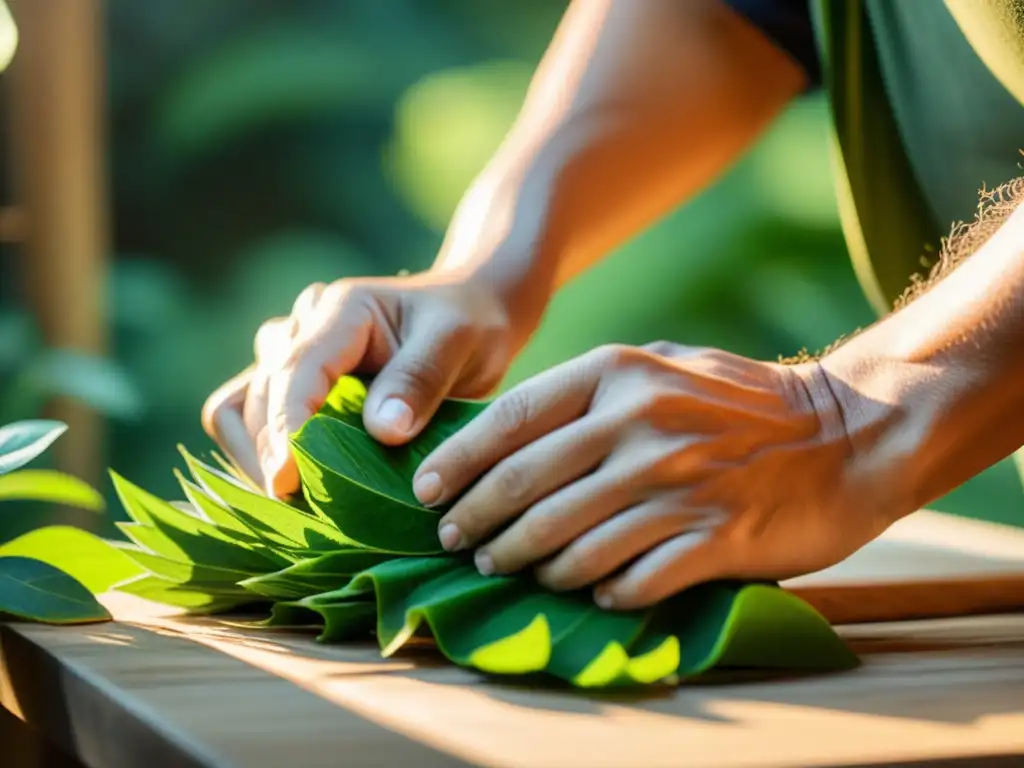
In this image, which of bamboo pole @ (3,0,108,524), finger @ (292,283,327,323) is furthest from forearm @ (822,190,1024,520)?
bamboo pole @ (3,0,108,524)

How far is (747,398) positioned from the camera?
0.64 meters

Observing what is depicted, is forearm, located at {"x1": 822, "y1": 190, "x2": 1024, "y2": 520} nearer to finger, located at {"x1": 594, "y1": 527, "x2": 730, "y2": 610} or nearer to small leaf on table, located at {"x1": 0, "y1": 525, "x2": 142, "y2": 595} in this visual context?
finger, located at {"x1": 594, "y1": 527, "x2": 730, "y2": 610}

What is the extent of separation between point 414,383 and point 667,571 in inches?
7.9

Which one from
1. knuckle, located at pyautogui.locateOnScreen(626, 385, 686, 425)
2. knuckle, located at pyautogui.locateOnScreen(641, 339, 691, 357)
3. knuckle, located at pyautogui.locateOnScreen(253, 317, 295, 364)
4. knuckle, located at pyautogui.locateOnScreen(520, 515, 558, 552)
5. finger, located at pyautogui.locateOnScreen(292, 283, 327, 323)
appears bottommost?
knuckle, located at pyautogui.locateOnScreen(520, 515, 558, 552)

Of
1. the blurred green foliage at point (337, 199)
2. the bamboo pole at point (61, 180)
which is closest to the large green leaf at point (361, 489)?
the bamboo pole at point (61, 180)

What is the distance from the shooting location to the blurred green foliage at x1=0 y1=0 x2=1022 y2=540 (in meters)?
2.60

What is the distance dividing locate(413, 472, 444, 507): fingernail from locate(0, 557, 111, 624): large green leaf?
16 centimetres

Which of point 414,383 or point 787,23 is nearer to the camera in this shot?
point 414,383

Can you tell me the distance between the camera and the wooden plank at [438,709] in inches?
16.4

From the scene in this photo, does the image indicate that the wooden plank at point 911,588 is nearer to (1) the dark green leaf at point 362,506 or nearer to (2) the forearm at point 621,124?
(1) the dark green leaf at point 362,506

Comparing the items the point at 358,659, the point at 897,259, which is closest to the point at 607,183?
the point at 897,259

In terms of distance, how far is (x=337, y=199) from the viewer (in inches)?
107

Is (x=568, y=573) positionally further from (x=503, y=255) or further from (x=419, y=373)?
(x=503, y=255)

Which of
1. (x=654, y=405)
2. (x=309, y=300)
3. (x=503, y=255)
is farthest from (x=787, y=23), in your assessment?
(x=654, y=405)
